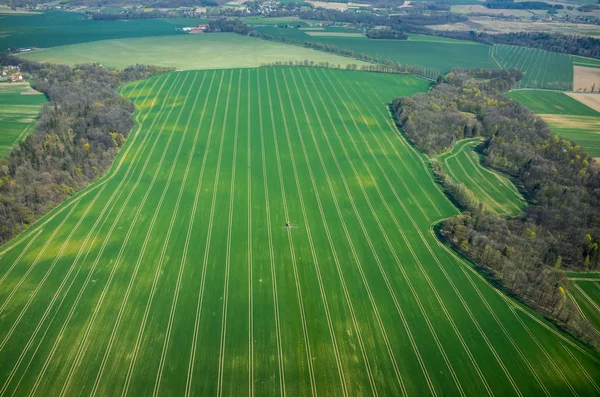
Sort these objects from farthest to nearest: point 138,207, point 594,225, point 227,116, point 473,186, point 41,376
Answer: point 227,116, point 473,186, point 138,207, point 594,225, point 41,376

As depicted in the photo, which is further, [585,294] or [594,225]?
[594,225]

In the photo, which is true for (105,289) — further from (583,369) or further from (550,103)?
(550,103)

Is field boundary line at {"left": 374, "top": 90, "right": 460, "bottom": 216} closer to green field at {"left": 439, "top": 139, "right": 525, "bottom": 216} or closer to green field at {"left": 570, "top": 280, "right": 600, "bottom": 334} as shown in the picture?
green field at {"left": 439, "top": 139, "right": 525, "bottom": 216}

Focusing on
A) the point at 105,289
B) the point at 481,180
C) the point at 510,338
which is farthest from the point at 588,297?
the point at 105,289

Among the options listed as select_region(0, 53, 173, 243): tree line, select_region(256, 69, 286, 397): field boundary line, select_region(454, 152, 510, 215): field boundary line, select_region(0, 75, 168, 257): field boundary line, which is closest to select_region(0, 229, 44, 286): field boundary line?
select_region(0, 75, 168, 257): field boundary line

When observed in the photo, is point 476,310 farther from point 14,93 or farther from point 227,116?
point 14,93

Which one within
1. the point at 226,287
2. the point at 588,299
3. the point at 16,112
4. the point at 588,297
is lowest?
the point at 588,299

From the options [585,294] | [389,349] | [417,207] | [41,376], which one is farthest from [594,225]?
[41,376]
